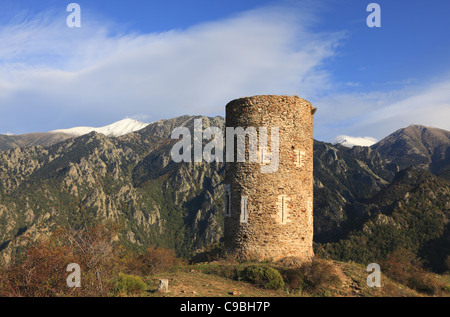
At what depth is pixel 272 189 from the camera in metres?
15.6

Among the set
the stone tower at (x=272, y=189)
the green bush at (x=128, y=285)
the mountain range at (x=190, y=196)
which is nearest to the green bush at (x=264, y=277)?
the stone tower at (x=272, y=189)

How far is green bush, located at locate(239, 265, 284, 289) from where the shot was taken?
494 inches

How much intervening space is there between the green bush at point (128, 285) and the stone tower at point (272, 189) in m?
5.80

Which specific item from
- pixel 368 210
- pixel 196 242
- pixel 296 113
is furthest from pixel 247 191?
pixel 196 242

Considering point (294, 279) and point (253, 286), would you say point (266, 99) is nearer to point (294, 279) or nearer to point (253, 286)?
point (294, 279)

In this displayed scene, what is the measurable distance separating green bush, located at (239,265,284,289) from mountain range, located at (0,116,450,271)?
53641mm

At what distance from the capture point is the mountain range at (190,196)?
70125 millimetres

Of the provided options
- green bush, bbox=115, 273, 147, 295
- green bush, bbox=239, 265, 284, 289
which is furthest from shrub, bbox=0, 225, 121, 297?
green bush, bbox=239, 265, 284, 289

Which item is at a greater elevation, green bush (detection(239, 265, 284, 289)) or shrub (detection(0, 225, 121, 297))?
shrub (detection(0, 225, 121, 297))

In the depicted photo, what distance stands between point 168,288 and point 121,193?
431ft

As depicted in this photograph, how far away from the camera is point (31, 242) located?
11.7 m

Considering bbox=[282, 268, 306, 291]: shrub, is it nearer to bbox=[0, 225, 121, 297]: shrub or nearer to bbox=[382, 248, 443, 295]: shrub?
bbox=[382, 248, 443, 295]: shrub

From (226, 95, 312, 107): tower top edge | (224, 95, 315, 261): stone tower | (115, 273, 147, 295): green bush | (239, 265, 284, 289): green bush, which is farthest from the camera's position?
(226, 95, 312, 107): tower top edge

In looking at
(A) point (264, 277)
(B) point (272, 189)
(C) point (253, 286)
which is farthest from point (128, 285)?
(B) point (272, 189)
